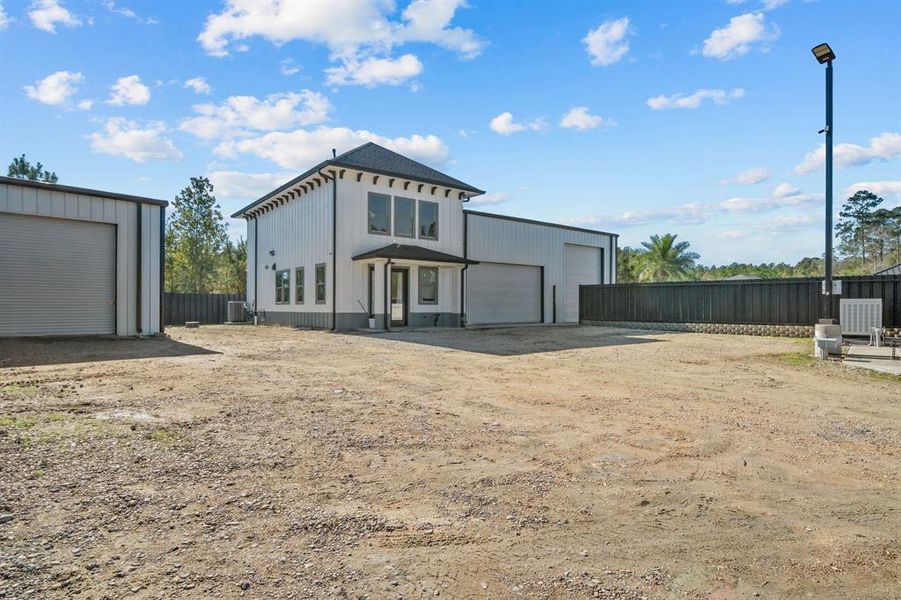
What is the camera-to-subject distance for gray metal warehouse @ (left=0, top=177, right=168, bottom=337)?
1154 centimetres

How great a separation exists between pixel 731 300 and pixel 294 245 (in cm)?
1706

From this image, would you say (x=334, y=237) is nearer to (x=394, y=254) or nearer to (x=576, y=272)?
(x=394, y=254)

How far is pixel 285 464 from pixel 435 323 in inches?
629

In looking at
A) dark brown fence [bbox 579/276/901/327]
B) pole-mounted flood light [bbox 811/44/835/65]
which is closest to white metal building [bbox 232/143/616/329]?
dark brown fence [bbox 579/276/901/327]

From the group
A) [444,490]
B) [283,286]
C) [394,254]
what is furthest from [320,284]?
[444,490]

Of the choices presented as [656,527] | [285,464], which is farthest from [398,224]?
[656,527]

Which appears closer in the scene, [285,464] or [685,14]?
[285,464]

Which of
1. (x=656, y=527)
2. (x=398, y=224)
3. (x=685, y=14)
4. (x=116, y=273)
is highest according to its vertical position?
(x=685, y=14)

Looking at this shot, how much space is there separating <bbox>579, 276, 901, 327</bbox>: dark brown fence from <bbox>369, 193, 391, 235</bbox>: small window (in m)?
9.87

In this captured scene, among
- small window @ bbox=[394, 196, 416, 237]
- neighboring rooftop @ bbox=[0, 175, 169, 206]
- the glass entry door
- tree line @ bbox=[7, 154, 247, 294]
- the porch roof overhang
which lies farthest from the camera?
tree line @ bbox=[7, 154, 247, 294]

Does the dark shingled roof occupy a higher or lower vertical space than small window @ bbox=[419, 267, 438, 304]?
higher

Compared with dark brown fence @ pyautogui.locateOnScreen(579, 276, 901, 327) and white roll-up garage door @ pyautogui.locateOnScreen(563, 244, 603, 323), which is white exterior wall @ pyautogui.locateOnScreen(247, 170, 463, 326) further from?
white roll-up garage door @ pyautogui.locateOnScreen(563, 244, 603, 323)

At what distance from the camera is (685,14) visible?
1061cm

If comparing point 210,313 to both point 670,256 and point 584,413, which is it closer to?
point 584,413
